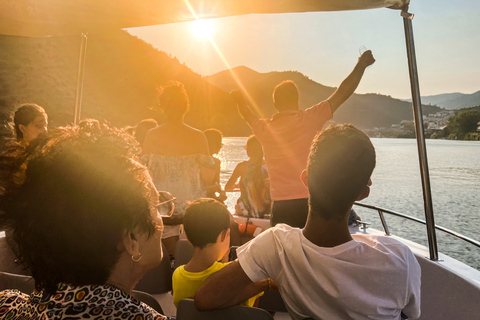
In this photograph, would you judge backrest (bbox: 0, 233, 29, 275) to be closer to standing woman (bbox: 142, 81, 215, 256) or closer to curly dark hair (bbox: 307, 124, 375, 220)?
standing woman (bbox: 142, 81, 215, 256)

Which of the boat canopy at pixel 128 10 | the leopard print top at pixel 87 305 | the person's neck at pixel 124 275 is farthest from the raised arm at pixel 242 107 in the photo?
the leopard print top at pixel 87 305

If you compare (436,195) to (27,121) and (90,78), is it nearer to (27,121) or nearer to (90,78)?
(90,78)

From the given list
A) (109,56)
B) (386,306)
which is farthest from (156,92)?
(109,56)

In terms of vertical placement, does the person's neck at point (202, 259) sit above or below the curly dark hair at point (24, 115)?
below

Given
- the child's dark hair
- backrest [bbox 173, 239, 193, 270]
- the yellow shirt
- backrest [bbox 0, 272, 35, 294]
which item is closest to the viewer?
backrest [bbox 0, 272, 35, 294]

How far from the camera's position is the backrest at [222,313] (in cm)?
103

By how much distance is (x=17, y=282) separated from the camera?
131cm

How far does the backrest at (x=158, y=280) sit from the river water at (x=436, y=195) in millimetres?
7817

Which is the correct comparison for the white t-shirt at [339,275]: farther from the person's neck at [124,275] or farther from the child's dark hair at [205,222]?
the child's dark hair at [205,222]

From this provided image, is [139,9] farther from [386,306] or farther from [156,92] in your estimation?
[386,306]

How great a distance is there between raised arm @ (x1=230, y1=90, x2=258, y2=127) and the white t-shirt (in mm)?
1451

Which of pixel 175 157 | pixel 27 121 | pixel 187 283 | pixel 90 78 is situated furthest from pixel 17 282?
pixel 90 78

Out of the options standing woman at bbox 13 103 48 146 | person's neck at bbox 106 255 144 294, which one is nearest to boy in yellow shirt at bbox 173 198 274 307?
person's neck at bbox 106 255 144 294

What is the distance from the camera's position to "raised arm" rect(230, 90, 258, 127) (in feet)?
8.20
